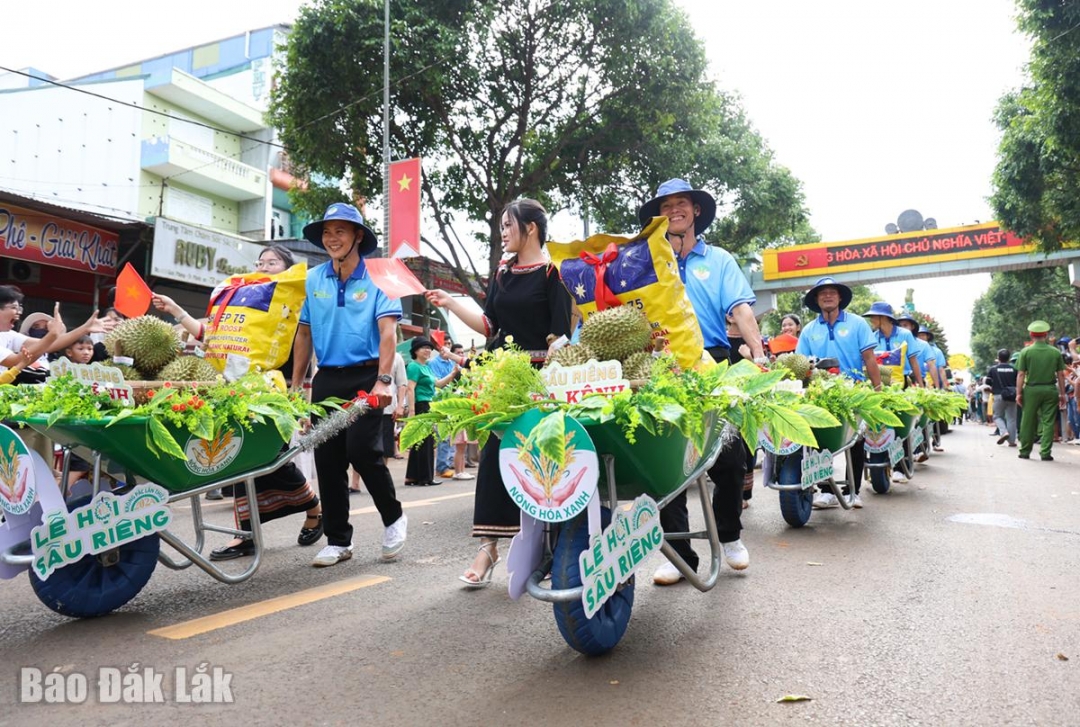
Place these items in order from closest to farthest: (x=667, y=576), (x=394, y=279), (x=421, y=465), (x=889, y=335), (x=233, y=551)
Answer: (x=394, y=279) → (x=667, y=576) → (x=233, y=551) → (x=889, y=335) → (x=421, y=465)

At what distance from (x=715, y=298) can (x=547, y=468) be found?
198 cm

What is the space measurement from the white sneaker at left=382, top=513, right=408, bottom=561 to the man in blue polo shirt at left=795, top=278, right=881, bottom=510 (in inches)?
140

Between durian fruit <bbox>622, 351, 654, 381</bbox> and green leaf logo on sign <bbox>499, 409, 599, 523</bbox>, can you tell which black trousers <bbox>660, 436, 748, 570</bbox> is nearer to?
durian fruit <bbox>622, 351, 654, 381</bbox>

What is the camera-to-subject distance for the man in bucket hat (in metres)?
4.04

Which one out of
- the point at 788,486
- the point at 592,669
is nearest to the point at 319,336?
the point at 592,669

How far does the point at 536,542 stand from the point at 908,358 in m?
7.98

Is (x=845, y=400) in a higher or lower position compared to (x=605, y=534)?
higher

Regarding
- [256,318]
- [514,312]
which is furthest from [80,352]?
[514,312]

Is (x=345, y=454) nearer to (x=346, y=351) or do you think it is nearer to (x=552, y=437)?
(x=346, y=351)

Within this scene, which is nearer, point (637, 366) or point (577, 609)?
point (577, 609)

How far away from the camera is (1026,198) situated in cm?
1662

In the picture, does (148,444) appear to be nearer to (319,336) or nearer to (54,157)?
(319,336)

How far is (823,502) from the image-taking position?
650 centimetres

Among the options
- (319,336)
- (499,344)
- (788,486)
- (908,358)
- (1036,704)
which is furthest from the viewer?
(908,358)
